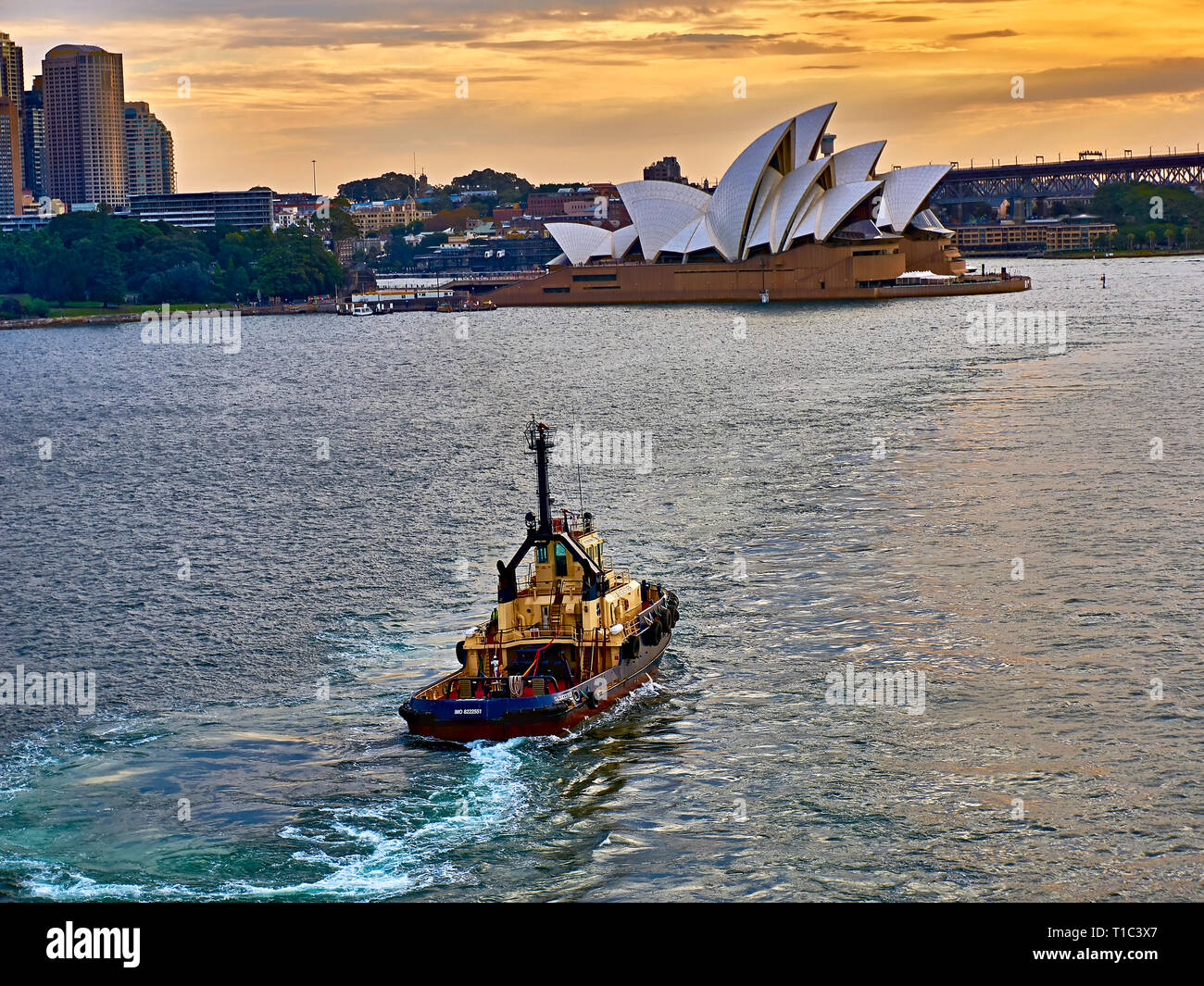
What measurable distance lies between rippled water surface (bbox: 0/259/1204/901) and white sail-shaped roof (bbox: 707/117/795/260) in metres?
57.4

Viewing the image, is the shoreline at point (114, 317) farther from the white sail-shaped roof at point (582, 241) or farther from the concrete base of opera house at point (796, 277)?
the concrete base of opera house at point (796, 277)

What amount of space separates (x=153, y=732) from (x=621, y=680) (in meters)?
6.30

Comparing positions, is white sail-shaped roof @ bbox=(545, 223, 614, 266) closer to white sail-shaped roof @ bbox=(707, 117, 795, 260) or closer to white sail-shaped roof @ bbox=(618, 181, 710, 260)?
white sail-shaped roof @ bbox=(618, 181, 710, 260)

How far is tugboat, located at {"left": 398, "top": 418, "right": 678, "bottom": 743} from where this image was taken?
1886 cm

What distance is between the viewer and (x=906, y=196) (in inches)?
4791

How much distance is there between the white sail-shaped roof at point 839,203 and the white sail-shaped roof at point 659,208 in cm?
1328

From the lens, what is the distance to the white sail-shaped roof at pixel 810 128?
346ft

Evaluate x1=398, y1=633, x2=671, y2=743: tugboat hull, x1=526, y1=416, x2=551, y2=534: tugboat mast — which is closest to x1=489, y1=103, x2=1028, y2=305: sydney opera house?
x1=526, y1=416, x2=551, y2=534: tugboat mast

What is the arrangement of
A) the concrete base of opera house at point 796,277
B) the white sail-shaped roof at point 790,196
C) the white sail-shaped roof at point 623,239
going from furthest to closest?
the white sail-shaped roof at point 623,239 → the concrete base of opera house at point 796,277 → the white sail-shaped roof at point 790,196

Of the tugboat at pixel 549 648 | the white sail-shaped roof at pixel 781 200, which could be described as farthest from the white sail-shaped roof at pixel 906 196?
the tugboat at pixel 549 648

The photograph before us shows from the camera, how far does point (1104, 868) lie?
47.9ft
